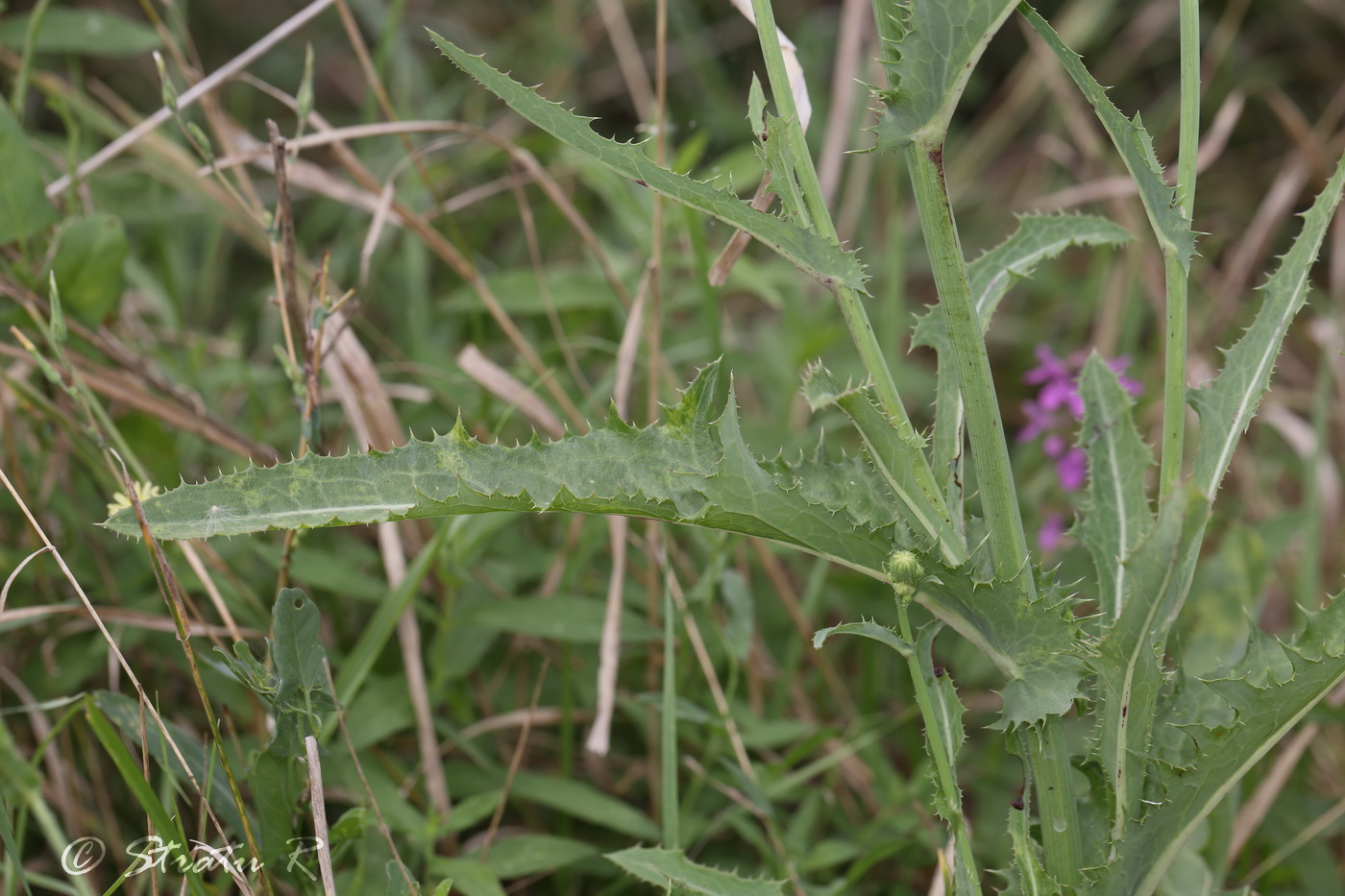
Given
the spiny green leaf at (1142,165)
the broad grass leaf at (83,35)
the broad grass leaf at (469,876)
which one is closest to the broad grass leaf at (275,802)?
the broad grass leaf at (469,876)

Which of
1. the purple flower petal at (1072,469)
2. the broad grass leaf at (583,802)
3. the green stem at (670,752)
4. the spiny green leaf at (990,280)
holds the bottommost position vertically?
the purple flower petal at (1072,469)

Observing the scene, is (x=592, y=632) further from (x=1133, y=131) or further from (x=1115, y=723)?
(x=1133, y=131)

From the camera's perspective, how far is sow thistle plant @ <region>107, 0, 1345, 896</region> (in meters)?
1.07

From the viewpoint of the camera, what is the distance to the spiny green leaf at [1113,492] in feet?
4.15

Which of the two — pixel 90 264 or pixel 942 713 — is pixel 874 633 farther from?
pixel 90 264

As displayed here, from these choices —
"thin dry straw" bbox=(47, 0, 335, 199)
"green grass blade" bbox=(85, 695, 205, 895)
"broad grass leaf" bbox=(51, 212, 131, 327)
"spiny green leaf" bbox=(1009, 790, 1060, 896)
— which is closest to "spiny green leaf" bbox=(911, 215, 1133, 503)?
"spiny green leaf" bbox=(1009, 790, 1060, 896)

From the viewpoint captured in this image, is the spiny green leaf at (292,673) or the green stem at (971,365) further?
the spiny green leaf at (292,673)

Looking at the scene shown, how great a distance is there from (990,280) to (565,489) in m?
0.62

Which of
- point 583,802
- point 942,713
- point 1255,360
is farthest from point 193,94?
point 1255,360

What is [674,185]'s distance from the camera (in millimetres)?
1069

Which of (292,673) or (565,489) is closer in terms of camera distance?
(565,489)

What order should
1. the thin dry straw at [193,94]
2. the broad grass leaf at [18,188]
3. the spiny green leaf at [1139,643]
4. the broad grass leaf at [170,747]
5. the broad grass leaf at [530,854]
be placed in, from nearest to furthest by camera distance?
the spiny green leaf at [1139,643]
the broad grass leaf at [170,747]
the broad grass leaf at [530,854]
the broad grass leaf at [18,188]
the thin dry straw at [193,94]

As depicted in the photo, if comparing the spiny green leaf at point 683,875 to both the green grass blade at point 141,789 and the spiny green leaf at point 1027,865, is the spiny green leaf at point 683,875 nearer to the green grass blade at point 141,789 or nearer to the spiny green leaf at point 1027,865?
the spiny green leaf at point 1027,865

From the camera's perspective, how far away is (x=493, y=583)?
1.90m
